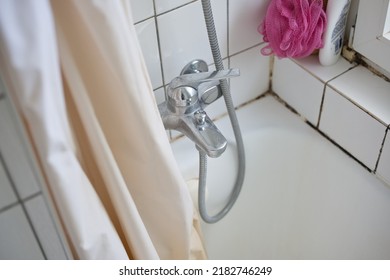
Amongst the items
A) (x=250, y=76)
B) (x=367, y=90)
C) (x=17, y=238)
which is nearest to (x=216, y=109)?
(x=250, y=76)

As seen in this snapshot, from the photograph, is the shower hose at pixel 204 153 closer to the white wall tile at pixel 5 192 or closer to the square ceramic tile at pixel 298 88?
the square ceramic tile at pixel 298 88

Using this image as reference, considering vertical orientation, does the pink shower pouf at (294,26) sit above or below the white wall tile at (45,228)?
below

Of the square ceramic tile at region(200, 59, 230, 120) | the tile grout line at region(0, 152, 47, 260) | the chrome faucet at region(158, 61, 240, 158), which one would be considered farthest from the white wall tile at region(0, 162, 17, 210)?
the square ceramic tile at region(200, 59, 230, 120)

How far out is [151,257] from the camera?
73 cm

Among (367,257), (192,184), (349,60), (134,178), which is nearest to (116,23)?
(134,178)

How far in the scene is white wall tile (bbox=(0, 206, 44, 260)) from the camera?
1.60 ft

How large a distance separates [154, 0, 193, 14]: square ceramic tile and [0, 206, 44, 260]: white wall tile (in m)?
0.50

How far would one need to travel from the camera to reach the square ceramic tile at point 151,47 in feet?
2.92

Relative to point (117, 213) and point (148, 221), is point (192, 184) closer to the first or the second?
point (148, 221)

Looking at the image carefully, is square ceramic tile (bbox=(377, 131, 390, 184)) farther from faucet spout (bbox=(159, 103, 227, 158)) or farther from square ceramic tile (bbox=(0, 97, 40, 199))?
square ceramic tile (bbox=(0, 97, 40, 199))

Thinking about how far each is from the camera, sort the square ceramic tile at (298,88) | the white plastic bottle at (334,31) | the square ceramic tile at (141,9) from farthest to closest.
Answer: the square ceramic tile at (298,88), the white plastic bottle at (334,31), the square ceramic tile at (141,9)

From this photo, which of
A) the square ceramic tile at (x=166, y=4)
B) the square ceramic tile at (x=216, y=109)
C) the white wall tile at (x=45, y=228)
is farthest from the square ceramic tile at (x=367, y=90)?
the white wall tile at (x=45, y=228)

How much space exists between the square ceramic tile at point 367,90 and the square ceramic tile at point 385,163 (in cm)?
5

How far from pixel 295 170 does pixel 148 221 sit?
1.61 ft
